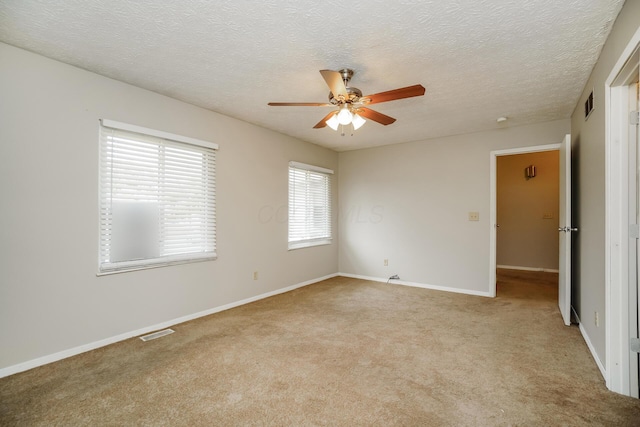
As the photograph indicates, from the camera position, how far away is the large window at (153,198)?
2818mm

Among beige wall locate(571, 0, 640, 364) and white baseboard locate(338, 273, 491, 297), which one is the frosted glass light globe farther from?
white baseboard locate(338, 273, 491, 297)

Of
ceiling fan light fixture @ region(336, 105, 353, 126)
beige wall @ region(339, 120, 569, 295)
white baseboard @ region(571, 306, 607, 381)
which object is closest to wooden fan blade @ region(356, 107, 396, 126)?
ceiling fan light fixture @ region(336, 105, 353, 126)

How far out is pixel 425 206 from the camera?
16.4 ft

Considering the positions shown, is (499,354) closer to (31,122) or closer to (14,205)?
(14,205)

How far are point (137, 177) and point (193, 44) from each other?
57.0 inches

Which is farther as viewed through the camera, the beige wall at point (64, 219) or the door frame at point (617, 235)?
the beige wall at point (64, 219)

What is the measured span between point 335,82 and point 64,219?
2.50 meters

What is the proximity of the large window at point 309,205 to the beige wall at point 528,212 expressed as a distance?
3988mm

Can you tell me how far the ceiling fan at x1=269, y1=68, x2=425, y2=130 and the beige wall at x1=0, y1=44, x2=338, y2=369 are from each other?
1.62 metres

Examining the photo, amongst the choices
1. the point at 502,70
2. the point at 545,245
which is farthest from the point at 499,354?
the point at 545,245

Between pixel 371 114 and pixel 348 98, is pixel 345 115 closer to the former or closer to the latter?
pixel 348 98

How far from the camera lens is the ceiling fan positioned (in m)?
2.25

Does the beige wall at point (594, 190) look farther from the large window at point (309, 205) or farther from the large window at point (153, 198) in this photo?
the large window at point (153, 198)

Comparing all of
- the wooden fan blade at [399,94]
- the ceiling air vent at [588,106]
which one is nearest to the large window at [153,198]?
the wooden fan blade at [399,94]
